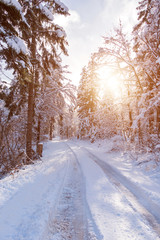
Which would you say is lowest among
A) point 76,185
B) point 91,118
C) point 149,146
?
point 76,185

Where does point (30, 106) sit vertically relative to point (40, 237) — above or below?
above

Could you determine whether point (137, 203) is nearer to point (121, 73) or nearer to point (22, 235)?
point (22, 235)

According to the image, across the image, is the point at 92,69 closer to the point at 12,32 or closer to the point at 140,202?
the point at 12,32

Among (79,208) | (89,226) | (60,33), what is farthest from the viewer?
(60,33)

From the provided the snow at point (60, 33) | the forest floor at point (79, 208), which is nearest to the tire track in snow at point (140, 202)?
the forest floor at point (79, 208)

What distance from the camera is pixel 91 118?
1044 centimetres

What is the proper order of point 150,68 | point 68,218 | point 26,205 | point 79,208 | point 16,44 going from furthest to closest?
point 150,68 < point 16,44 < point 79,208 < point 26,205 < point 68,218

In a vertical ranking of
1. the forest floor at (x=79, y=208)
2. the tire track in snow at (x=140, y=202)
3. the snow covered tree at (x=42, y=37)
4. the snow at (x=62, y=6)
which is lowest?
the tire track in snow at (x=140, y=202)

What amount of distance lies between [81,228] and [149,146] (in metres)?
6.10

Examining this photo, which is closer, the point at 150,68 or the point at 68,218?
the point at 68,218

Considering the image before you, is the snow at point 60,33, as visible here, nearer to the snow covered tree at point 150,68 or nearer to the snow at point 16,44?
the snow covered tree at point 150,68

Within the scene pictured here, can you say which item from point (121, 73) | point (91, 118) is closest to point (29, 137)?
point (91, 118)

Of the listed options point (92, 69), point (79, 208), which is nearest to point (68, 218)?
point (79, 208)

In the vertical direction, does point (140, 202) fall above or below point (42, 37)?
below
